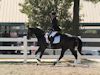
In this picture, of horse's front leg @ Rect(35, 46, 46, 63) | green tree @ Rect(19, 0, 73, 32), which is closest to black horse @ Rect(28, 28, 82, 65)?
horse's front leg @ Rect(35, 46, 46, 63)

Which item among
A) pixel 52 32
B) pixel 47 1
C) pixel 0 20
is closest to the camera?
pixel 52 32

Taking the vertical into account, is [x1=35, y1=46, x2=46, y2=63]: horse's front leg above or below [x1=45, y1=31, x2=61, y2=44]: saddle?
below

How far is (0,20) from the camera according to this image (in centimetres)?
3550

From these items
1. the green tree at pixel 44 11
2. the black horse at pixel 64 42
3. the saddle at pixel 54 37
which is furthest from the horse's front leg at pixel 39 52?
the green tree at pixel 44 11

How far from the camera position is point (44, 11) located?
24.2m

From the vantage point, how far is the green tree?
79.2 ft

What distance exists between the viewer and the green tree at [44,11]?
24141mm

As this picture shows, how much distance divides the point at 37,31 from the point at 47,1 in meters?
6.19

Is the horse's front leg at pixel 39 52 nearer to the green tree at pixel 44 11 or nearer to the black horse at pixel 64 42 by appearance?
the black horse at pixel 64 42

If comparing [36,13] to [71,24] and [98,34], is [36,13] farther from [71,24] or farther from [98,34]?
[98,34]

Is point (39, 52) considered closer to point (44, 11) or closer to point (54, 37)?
point (54, 37)

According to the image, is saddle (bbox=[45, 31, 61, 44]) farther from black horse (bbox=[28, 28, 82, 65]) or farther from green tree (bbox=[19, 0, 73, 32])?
green tree (bbox=[19, 0, 73, 32])

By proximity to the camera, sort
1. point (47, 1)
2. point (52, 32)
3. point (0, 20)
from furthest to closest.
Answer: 1. point (0, 20)
2. point (47, 1)
3. point (52, 32)

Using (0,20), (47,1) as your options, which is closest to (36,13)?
(47,1)
